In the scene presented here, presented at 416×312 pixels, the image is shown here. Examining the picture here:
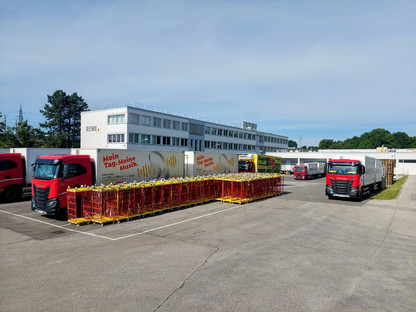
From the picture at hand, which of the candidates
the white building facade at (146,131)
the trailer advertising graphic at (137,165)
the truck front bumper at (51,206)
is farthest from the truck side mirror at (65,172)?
the white building facade at (146,131)

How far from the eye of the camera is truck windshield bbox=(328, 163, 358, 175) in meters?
22.2

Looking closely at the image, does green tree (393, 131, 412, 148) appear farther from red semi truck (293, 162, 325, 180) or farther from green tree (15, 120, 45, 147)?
green tree (15, 120, 45, 147)

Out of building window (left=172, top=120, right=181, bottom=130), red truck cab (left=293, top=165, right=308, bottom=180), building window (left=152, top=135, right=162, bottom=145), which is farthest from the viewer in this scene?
building window (left=172, top=120, right=181, bottom=130)

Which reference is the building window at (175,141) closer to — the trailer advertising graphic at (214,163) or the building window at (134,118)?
the building window at (134,118)

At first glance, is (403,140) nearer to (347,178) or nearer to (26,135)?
(347,178)

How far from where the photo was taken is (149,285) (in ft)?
23.4

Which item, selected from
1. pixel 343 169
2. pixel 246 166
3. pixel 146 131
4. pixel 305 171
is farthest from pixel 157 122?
pixel 343 169

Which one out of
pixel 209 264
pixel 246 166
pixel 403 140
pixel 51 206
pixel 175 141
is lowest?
pixel 209 264

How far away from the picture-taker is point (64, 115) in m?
68.7

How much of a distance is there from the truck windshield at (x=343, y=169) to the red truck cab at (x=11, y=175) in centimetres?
2257

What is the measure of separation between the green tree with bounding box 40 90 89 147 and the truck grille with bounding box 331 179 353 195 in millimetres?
59039

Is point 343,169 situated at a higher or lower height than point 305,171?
higher

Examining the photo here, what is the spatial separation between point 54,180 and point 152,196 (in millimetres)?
4898

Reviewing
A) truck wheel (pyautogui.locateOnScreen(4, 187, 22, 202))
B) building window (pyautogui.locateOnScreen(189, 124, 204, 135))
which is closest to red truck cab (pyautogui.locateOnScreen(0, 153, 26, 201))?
truck wheel (pyautogui.locateOnScreen(4, 187, 22, 202))
